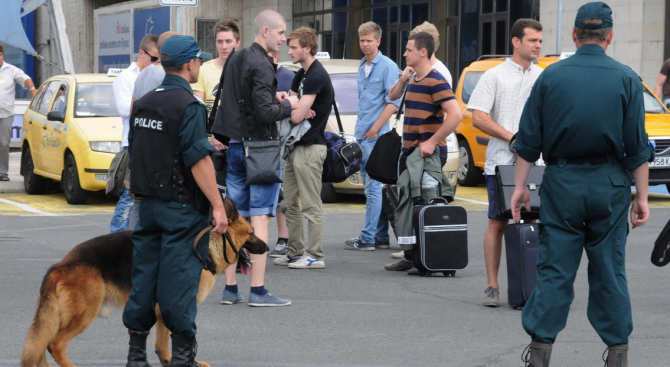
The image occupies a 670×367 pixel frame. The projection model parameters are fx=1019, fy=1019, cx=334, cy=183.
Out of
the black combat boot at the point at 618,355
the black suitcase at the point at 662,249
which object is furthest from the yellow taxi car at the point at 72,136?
the black combat boot at the point at 618,355

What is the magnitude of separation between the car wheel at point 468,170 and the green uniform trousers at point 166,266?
11.2 meters

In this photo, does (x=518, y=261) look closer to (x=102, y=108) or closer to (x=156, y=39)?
(x=156, y=39)

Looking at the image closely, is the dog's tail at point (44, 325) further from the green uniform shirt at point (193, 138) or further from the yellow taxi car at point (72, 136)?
the yellow taxi car at point (72, 136)

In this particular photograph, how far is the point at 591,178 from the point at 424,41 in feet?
11.7

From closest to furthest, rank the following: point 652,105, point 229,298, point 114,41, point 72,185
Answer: point 229,298
point 72,185
point 652,105
point 114,41

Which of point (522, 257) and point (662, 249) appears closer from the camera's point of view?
point (662, 249)

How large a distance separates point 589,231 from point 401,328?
1.88m

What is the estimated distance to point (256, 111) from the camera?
699cm

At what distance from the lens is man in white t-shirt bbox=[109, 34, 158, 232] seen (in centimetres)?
831

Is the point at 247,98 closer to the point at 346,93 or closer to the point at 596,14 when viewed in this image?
the point at 596,14

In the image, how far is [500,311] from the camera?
708cm

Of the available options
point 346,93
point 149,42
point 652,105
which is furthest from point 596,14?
point 652,105

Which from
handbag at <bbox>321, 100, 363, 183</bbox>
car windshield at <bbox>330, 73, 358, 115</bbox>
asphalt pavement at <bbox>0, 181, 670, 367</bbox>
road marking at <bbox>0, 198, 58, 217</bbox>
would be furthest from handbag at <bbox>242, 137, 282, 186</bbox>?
car windshield at <bbox>330, 73, 358, 115</bbox>

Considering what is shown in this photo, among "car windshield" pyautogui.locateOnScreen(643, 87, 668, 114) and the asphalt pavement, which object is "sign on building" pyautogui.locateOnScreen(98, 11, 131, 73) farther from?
the asphalt pavement
